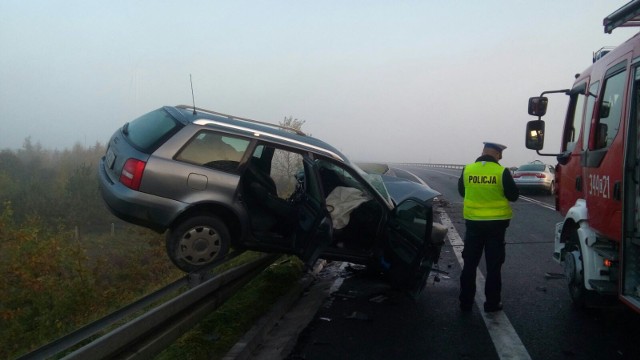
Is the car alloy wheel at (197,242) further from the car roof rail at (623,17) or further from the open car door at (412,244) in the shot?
the car roof rail at (623,17)

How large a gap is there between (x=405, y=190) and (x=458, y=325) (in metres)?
2.44

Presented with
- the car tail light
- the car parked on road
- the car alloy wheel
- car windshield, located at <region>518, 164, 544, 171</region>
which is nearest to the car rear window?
the car parked on road

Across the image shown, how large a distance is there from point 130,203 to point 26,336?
14936 millimetres

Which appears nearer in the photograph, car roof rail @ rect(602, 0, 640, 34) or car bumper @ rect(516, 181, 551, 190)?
car roof rail @ rect(602, 0, 640, 34)

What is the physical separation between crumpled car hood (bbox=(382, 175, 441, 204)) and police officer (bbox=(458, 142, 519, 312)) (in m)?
0.94

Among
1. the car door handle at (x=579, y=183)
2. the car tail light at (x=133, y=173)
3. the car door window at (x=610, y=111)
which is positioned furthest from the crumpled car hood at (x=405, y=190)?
the car tail light at (x=133, y=173)

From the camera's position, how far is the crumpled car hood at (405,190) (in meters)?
6.59

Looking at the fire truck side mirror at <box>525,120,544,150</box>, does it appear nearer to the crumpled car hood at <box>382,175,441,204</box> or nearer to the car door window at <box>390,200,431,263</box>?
the crumpled car hood at <box>382,175,441,204</box>

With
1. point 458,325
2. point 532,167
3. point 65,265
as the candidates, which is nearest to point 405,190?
point 458,325

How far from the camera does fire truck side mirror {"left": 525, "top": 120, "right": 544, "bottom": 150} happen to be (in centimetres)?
609

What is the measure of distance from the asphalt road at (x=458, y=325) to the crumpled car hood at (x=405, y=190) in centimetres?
112

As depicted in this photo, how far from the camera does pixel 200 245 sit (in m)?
5.31

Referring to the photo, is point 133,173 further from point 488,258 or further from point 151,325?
point 488,258

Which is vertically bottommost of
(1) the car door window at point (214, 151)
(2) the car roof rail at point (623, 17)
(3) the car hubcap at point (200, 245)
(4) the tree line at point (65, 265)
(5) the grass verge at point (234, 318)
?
(4) the tree line at point (65, 265)
